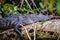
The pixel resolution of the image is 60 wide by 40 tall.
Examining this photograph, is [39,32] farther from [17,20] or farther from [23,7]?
[23,7]

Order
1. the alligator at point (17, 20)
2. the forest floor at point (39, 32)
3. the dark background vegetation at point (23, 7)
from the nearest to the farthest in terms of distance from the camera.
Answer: the forest floor at point (39, 32) → the alligator at point (17, 20) → the dark background vegetation at point (23, 7)

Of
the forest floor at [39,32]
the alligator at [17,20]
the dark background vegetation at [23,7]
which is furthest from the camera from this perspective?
the dark background vegetation at [23,7]

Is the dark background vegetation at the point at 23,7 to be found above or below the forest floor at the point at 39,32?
above

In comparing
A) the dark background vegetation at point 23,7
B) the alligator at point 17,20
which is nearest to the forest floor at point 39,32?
the alligator at point 17,20

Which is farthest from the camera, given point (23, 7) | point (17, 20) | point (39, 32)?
point (23, 7)

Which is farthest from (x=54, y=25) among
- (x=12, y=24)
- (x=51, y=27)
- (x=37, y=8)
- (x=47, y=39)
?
(x=37, y=8)

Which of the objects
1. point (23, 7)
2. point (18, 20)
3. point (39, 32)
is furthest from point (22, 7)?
point (39, 32)

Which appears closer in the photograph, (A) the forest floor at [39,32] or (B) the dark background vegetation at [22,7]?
(A) the forest floor at [39,32]

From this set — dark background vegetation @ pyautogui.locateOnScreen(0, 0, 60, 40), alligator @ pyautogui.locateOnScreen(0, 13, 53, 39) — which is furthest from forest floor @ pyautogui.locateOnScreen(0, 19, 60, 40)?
dark background vegetation @ pyautogui.locateOnScreen(0, 0, 60, 40)

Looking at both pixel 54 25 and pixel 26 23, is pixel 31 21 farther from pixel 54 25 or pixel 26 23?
pixel 54 25

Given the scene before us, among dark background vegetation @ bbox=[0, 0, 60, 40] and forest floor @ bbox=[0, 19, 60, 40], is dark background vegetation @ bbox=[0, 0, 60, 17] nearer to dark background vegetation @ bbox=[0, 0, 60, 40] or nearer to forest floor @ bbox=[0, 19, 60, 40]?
dark background vegetation @ bbox=[0, 0, 60, 40]

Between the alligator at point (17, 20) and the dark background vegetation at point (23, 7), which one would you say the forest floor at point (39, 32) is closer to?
the alligator at point (17, 20)

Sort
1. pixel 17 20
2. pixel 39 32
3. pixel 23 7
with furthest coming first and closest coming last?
pixel 23 7 < pixel 17 20 < pixel 39 32
